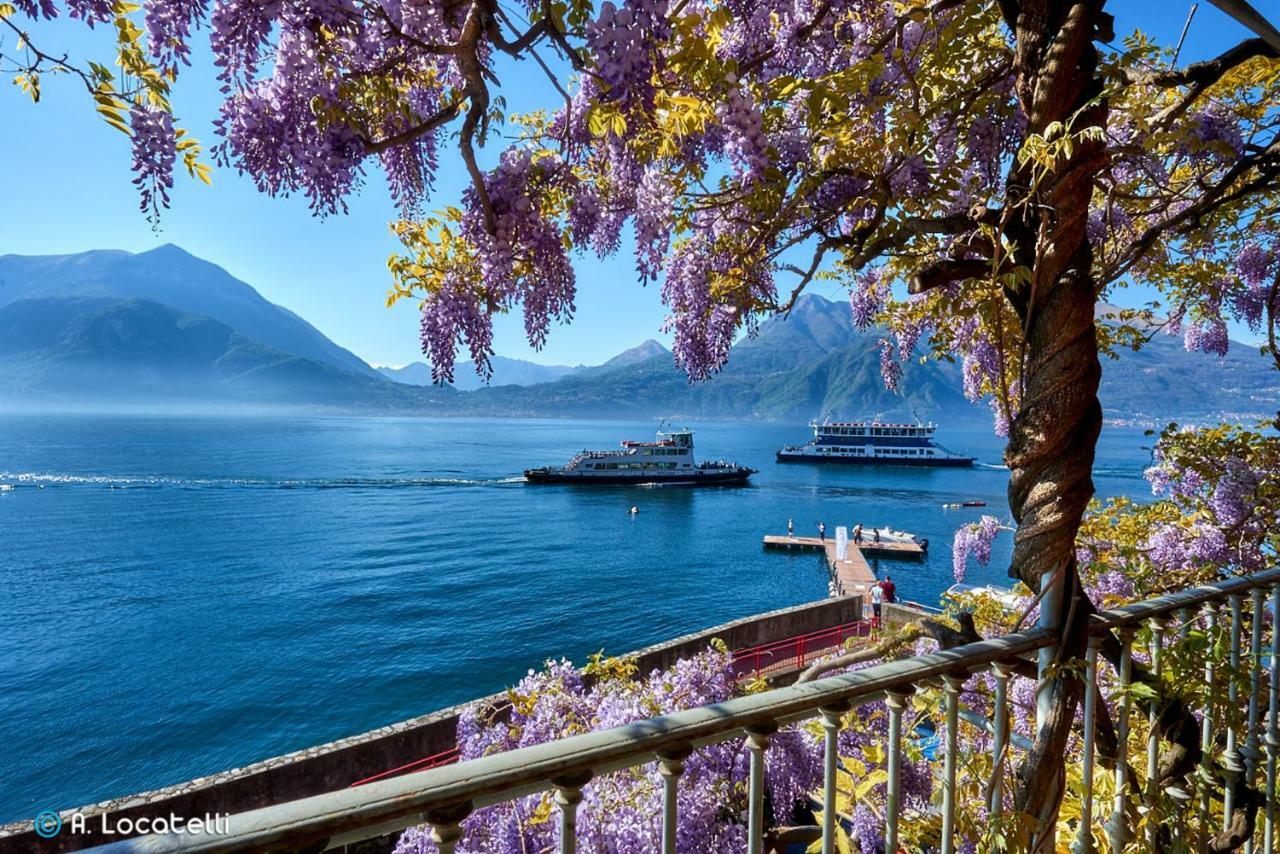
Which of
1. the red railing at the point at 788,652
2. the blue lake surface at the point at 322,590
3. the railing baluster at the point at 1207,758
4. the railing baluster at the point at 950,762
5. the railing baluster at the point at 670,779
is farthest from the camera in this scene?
the blue lake surface at the point at 322,590

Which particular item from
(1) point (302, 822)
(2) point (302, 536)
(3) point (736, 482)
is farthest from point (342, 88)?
(3) point (736, 482)

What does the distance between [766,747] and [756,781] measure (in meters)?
0.10

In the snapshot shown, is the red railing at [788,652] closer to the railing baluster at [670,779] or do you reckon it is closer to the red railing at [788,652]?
the red railing at [788,652]

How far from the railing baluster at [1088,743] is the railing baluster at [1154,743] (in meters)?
0.26

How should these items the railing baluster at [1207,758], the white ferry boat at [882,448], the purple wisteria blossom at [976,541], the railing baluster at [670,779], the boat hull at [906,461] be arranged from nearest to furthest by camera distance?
the railing baluster at [670,779] < the railing baluster at [1207,758] < the purple wisteria blossom at [976,541] < the boat hull at [906,461] < the white ferry boat at [882,448]

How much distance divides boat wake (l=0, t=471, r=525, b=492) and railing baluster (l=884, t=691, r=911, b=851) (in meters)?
64.1

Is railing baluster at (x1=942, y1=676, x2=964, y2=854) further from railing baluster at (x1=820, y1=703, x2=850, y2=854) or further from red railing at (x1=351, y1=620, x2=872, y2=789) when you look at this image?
red railing at (x1=351, y1=620, x2=872, y2=789)

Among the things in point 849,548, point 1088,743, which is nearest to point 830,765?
point 1088,743

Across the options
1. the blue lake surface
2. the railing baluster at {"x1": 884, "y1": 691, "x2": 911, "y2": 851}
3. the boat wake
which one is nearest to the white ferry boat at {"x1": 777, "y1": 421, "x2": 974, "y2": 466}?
the blue lake surface

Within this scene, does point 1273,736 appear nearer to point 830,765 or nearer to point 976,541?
point 830,765

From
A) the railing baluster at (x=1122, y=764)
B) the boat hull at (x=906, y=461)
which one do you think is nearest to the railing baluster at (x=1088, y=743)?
the railing baluster at (x=1122, y=764)

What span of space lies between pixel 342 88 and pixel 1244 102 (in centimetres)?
577

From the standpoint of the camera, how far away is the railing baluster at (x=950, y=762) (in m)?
1.49

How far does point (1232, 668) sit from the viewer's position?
2004 mm
